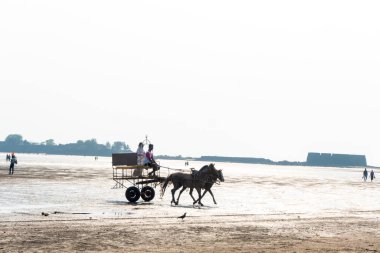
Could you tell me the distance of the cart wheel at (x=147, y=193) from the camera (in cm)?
3183

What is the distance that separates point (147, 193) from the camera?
105 ft

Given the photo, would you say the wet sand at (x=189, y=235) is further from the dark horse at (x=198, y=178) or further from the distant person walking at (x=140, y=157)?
the distant person walking at (x=140, y=157)

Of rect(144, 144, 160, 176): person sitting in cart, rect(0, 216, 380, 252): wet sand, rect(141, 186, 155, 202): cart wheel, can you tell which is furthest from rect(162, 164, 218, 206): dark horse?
rect(0, 216, 380, 252): wet sand

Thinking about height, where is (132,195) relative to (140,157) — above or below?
below

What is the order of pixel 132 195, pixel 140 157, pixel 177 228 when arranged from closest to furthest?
pixel 177 228, pixel 140 157, pixel 132 195

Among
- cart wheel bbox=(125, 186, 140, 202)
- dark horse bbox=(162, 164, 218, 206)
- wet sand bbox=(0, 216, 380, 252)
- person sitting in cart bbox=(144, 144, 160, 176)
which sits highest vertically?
person sitting in cart bbox=(144, 144, 160, 176)

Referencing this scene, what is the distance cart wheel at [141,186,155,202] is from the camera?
104 ft

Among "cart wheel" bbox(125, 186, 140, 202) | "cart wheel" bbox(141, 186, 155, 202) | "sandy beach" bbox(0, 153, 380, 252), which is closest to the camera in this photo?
"sandy beach" bbox(0, 153, 380, 252)

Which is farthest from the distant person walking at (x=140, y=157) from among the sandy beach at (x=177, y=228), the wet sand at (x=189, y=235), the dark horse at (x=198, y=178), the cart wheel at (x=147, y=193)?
the wet sand at (x=189, y=235)

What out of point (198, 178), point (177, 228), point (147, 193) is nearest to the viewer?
point (177, 228)

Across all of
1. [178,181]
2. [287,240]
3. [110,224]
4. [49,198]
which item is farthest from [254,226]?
[49,198]

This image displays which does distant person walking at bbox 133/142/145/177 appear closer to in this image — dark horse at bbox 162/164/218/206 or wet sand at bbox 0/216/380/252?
dark horse at bbox 162/164/218/206

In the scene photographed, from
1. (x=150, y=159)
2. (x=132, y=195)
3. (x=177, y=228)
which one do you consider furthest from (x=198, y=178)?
(x=177, y=228)

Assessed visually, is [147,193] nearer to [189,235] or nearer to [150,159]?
[150,159]
